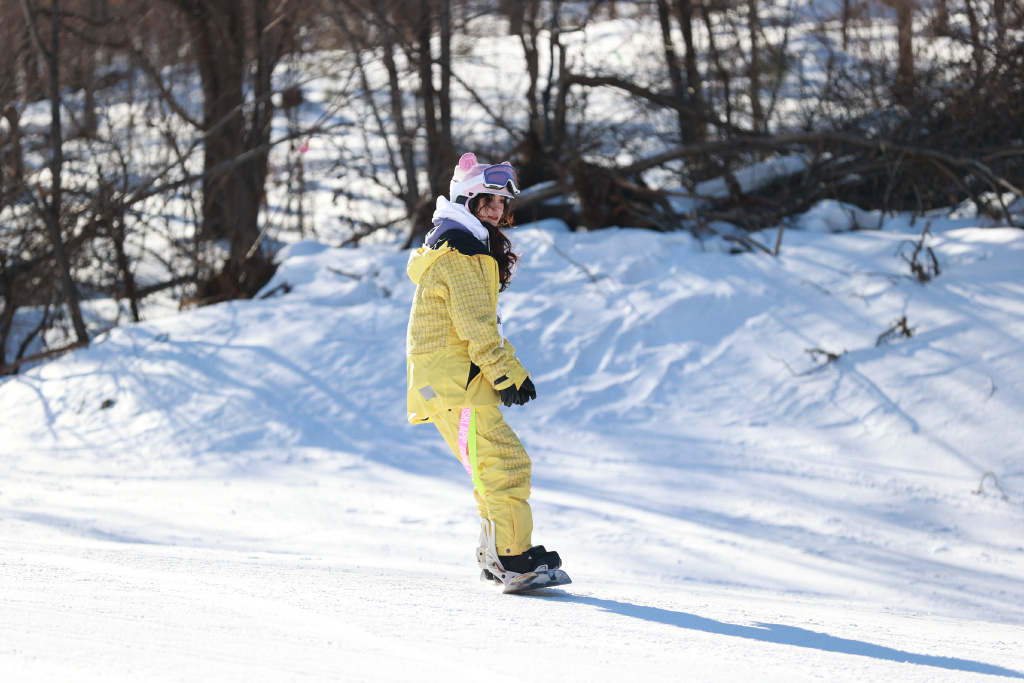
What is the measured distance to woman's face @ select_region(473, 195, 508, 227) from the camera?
3414mm

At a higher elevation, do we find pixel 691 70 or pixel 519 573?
pixel 691 70

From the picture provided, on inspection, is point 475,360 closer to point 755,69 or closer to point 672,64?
point 672,64

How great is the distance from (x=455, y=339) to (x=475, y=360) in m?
0.16

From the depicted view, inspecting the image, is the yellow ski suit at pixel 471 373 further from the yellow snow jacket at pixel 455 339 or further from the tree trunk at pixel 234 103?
the tree trunk at pixel 234 103

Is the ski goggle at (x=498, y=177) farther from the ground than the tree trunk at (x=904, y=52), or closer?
closer

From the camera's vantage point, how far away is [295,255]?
9859 mm

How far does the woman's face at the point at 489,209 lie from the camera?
11.2 feet

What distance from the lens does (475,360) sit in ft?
10.7

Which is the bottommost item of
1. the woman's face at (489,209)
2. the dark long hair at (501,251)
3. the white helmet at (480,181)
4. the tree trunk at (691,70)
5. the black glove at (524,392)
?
the black glove at (524,392)

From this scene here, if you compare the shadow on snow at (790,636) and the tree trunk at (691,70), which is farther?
the tree trunk at (691,70)

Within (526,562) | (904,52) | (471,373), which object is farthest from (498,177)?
(904,52)

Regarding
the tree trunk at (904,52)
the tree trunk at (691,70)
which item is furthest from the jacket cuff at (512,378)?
the tree trunk at (691,70)

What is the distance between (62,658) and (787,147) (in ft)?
29.1

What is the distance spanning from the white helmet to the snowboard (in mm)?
1412
